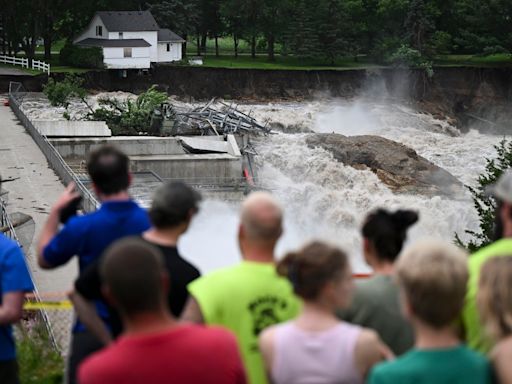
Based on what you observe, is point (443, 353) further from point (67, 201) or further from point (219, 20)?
point (219, 20)

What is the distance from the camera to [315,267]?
4766mm

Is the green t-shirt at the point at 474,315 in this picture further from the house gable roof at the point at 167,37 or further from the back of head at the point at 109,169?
the house gable roof at the point at 167,37

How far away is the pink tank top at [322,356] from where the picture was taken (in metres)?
4.76

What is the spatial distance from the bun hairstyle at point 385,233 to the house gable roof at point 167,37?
226ft

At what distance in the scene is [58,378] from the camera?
8.45 metres

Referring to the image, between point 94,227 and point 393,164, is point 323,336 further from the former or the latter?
point 393,164

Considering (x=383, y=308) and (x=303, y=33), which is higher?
(x=303, y=33)

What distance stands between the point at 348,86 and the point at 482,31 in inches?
477

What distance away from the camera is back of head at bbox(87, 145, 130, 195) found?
5.92m

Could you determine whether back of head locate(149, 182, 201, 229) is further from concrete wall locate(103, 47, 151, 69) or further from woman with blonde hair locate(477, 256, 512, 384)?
concrete wall locate(103, 47, 151, 69)

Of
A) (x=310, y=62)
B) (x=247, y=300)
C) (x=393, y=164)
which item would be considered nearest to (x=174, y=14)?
(x=310, y=62)

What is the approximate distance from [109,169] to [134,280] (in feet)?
6.12

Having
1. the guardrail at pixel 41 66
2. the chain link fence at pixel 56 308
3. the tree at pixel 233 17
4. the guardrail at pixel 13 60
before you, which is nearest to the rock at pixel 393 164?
the chain link fence at pixel 56 308

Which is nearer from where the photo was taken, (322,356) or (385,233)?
(322,356)
